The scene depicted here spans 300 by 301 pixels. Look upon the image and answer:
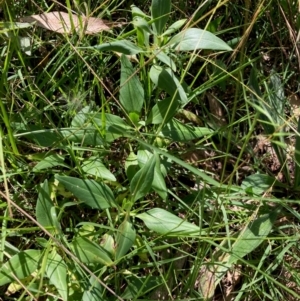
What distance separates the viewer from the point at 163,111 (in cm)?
127

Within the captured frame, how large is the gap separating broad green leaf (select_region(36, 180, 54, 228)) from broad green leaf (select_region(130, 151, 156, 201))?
19 cm

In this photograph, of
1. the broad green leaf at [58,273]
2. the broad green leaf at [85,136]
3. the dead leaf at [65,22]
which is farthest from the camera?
the dead leaf at [65,22]

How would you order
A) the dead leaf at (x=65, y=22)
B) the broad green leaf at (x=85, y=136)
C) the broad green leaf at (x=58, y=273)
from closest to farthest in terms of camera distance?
1. the broad green leaf at (x=58, y=273)
2. the broad green leaf at (x=85, y=136)
3. the dead leaf at (x=65, y=22)

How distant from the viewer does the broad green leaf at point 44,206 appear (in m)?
1.20

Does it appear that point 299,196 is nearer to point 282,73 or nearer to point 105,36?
point 282,73

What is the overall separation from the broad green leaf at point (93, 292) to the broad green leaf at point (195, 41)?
1.81ft

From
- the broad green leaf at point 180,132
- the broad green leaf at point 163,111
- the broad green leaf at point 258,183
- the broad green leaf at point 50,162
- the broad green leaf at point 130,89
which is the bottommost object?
the broad green leaf at point 258,183

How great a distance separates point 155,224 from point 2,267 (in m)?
0.35

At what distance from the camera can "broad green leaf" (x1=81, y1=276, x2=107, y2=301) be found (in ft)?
3.94

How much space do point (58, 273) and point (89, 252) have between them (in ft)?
0.26

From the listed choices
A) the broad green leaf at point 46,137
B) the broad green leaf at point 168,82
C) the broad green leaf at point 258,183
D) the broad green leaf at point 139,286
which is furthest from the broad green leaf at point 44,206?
the broad green leaf at point 258,183

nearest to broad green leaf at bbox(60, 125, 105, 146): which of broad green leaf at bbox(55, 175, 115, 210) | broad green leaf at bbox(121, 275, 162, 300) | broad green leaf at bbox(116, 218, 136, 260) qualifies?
broad green leaf at bbox(55, 175, 115, 210)

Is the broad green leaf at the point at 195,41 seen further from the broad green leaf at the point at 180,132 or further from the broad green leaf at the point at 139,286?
the broad green leaf at the point at 139,286

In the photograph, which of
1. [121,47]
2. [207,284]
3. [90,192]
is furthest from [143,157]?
[207,284]
